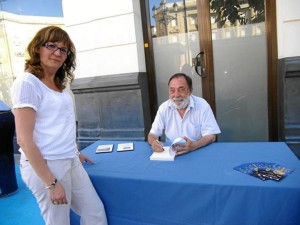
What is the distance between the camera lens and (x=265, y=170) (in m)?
1.44

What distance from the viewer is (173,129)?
2.44 metres

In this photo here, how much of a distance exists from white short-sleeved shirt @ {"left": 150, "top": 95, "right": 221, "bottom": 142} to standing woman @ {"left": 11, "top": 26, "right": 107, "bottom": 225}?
1.11 m

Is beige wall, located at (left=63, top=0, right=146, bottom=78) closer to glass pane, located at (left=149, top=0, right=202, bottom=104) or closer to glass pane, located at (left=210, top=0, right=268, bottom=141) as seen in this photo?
glass pane, located at (left=149, top=0, right=202, bottom=104)

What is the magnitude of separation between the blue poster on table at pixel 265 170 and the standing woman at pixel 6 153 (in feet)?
8.79

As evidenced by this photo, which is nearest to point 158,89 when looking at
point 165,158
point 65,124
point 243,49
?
point 243,49

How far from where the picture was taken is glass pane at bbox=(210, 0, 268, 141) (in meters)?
3.43

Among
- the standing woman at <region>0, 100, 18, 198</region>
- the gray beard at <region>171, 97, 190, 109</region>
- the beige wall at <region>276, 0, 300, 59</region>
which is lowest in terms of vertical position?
the standing woman at <region>0, 100, 18, 198</region>

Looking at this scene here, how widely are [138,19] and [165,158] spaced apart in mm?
2602

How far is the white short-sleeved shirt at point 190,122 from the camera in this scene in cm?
230

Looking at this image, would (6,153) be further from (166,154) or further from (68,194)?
(166,154)

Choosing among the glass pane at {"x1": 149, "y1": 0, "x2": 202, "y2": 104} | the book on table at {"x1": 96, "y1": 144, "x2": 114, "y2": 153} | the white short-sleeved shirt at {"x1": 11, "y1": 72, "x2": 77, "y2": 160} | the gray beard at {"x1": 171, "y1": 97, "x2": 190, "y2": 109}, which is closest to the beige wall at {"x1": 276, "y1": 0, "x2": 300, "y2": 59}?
the glass pane at {"x1": 149, "y1": 0, "x2": 202, "y2": 104}

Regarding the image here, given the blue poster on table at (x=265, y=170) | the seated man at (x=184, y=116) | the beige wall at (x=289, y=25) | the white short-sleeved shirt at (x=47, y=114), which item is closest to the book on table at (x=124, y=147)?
the seated man at (x=184, y=116)

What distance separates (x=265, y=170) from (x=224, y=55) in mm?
2451

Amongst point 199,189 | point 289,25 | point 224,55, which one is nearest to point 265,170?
point 199,189
